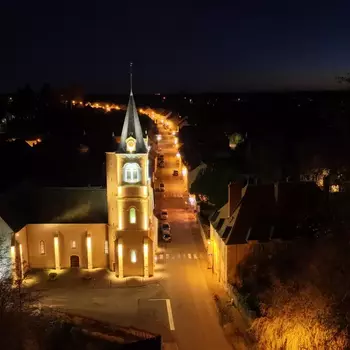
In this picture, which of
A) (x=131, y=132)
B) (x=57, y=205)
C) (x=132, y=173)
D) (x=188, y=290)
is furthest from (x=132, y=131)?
(x=188, y=290)

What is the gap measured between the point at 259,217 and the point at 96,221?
12526mm

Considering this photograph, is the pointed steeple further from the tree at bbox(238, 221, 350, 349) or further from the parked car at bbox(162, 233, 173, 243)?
the parked car at bbox(162, 233, 173, 243)

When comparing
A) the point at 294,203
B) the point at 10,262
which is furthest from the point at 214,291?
the point at 10,262

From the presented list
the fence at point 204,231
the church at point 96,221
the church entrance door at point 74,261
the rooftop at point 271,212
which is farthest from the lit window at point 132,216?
the fence at point 204,231

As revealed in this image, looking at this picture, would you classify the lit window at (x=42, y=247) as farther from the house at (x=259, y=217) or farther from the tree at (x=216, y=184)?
the tree at (x=216, y=184)

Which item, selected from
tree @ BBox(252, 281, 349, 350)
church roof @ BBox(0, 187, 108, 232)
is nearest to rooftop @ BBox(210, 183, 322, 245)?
tree @ BBox(252, 281, 349, 350)

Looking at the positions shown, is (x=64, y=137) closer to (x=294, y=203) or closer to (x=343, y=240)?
(x=294, y=203)

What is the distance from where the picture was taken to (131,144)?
124ft

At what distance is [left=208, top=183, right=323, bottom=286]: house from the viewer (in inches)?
1401

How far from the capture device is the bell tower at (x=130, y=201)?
3797cm

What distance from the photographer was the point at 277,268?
32344 mm

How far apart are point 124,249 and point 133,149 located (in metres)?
7.42

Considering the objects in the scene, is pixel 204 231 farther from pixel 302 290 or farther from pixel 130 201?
pixel 302 290

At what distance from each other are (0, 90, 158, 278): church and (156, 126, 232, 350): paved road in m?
2.56
